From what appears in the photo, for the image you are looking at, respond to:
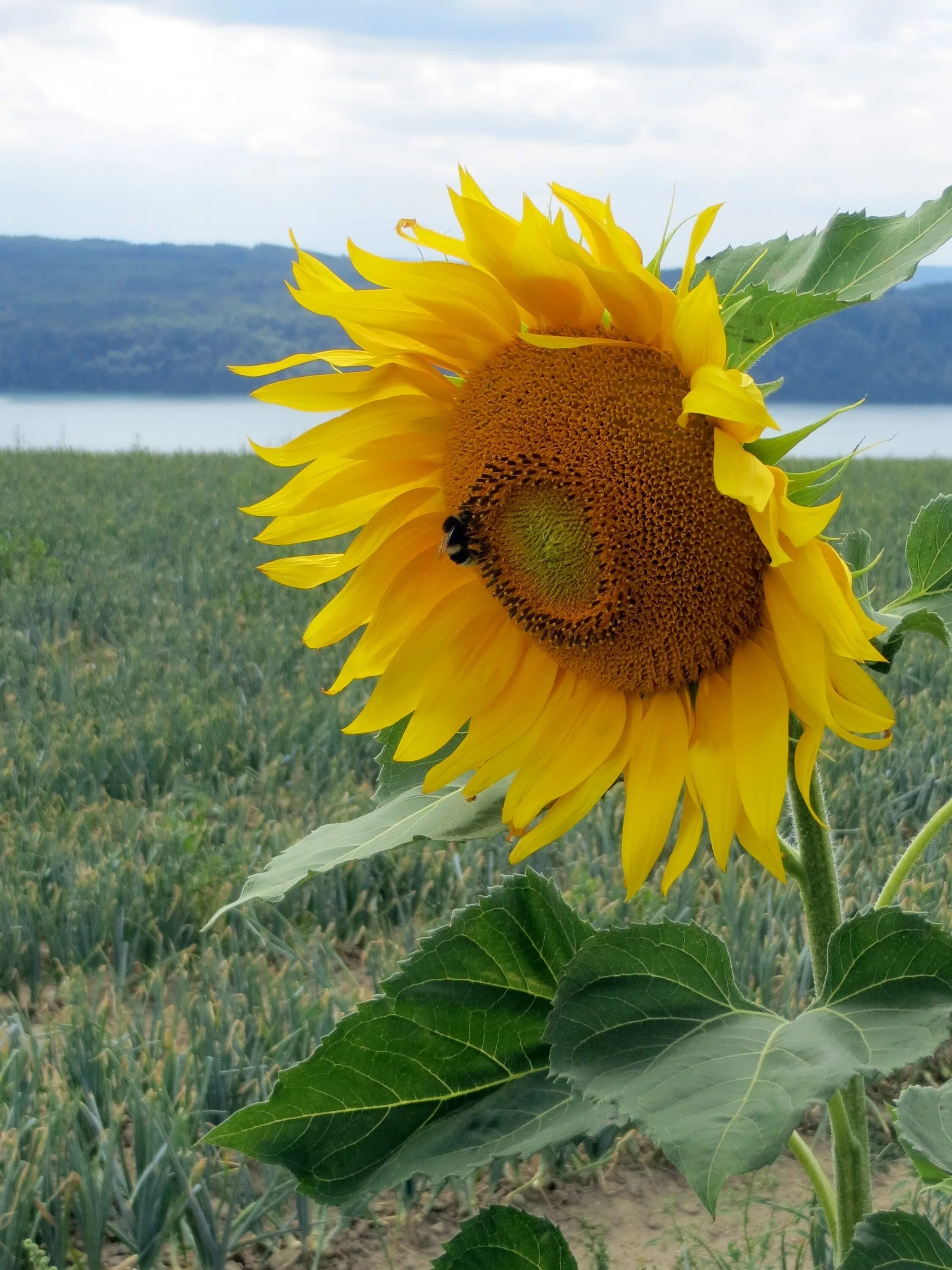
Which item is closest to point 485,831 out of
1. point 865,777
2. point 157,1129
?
point 157,1129

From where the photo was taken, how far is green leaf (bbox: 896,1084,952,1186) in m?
0.90

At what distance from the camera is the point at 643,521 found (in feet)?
2.95

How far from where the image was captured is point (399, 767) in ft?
3.77

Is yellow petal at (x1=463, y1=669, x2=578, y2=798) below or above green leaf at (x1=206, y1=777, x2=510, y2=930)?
above

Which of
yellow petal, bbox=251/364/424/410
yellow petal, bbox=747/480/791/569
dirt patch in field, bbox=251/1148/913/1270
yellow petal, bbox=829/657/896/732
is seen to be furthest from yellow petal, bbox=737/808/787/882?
dirt patch in field, bbox=251/1148/913/1270

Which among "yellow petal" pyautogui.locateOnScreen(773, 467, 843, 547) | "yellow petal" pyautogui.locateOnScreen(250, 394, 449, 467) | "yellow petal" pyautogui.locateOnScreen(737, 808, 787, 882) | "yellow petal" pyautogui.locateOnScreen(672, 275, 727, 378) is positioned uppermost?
"yellow petal" pyautogui.locateOnScreen(672, 275, 727, 378)

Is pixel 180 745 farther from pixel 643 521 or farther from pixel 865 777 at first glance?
pixel 643 521

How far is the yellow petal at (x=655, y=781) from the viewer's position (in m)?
0.97

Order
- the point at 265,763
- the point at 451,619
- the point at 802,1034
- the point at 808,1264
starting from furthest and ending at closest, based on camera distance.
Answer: the point at 265,763, the point at 808,1264, the point at 451,619, the point at 802,1034

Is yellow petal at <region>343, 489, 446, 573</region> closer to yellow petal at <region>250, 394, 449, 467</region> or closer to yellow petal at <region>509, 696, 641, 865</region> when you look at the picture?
yellow petal at <region>250, 394, 449, 467</region>

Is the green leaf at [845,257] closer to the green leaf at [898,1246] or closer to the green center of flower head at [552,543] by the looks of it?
the green center of flower head at [552,543]

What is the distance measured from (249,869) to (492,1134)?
146 centimetres

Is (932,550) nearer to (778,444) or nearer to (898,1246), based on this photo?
(778,444)

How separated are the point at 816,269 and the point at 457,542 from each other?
14.3 inches
